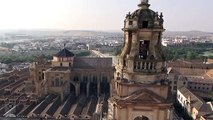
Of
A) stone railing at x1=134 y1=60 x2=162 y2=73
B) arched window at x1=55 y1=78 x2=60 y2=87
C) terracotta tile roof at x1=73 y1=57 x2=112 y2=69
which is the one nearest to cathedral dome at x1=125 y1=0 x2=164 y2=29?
stone railing at x1=134 y1=60 x2=162 y2=73

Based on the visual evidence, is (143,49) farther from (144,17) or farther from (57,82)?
(57,82)

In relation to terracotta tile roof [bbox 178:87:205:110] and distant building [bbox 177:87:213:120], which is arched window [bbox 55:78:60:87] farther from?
terracotta tile roof [bbox 178:87:205:110]

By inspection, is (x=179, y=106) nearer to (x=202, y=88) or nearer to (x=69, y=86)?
(x=202, y=88)

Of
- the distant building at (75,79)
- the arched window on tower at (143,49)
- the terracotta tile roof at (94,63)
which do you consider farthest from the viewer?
the terracotta tile roof at (94,63)

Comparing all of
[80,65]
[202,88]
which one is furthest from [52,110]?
[202,88]

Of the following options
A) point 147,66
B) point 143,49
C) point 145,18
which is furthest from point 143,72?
point 145,18

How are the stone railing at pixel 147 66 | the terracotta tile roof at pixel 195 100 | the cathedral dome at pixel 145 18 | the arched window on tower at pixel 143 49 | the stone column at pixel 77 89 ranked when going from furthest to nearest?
the stone column at pixel 77 89 < the terracotta tile roof at pixel 195 100 < the arched window on tower at pixel 143 49 < the stone railing at pixel 147 66 < the cathedral dome at pixel 145 18

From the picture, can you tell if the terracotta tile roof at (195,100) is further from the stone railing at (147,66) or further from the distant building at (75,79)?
the stone railing at (147,66)

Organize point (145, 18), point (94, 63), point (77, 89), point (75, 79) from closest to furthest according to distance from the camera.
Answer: point (145, 18)
point (77, 89)
point (75, 79)
point (94, 63)

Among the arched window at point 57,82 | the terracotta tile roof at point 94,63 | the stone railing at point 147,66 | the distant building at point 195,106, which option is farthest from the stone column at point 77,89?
the stone railing at point 147,66
